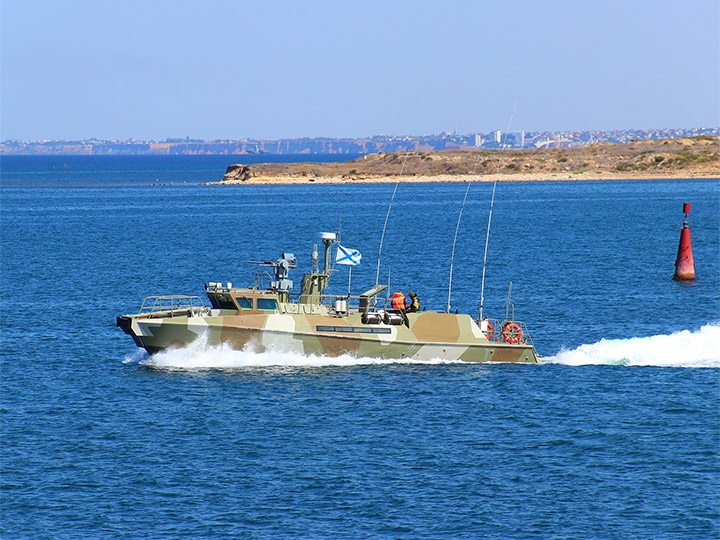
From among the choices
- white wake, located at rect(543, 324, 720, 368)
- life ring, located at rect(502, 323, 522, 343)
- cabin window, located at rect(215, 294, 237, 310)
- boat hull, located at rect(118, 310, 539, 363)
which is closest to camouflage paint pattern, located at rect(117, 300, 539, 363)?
boat hull, located at rect(118, 310, 539, 363)

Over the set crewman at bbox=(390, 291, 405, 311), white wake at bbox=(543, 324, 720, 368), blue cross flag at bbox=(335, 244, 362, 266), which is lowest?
white wake at bbox=(543, 324, 720, 368)

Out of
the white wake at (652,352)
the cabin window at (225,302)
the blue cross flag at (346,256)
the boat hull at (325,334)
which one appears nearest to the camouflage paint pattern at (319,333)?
the boat hull at (325,334)

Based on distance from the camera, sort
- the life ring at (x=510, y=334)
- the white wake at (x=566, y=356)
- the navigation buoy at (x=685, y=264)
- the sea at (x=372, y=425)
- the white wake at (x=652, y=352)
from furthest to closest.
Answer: the navigation buoy at (x=685, y=264) < the white wake at (x=652, y=352) < the life ring at (x=510, y=334) < the white wake at (x=566, y=356) < the sea at (x=372, y=425)

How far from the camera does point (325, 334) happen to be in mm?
35812

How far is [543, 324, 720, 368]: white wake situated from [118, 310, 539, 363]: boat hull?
3.18 metres

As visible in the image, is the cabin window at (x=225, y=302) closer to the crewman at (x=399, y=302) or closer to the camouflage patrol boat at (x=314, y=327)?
the camouflage patrol boat at (x=314, y=327)

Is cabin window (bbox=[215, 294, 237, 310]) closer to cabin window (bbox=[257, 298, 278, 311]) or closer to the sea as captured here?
cabin window (bbox=[257, 298, 278, 311])

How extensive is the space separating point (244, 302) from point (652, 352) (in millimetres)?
16185

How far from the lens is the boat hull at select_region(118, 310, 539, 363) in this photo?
35500 millimetres

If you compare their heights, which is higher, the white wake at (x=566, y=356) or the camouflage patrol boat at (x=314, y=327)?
the camouflage patrol boat at (x=314, y=327)

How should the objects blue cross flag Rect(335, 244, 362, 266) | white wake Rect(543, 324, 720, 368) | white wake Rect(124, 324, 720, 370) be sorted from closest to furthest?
white wake Rect(124, 324, 720, 370)
blue cross flag Rect(335, 244, 362, 266)
white wake Rect(543, 324, 720, 368)

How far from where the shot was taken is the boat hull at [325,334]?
116 feet

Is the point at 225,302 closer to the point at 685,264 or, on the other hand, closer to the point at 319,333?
the point at 319,333

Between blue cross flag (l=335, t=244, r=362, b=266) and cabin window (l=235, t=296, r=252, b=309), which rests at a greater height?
blue cross flag (l=335, t=244, r=362, b=266)
